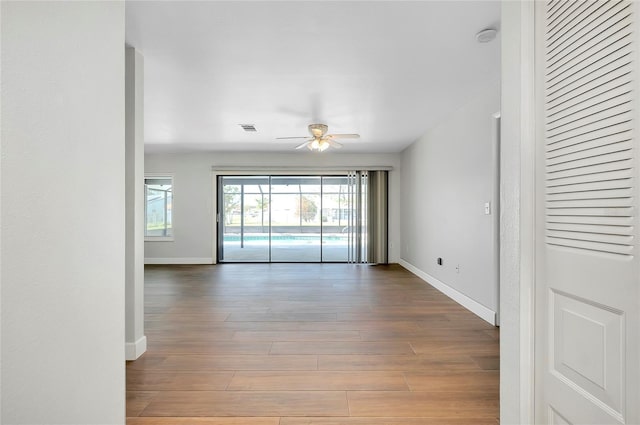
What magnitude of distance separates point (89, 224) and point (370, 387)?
1.82 m

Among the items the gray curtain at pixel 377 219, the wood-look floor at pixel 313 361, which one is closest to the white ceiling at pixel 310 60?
the wood-look floor at pixel 313 361

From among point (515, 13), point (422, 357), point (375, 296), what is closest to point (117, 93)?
point (515, 13)

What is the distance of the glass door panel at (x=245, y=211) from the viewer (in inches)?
295

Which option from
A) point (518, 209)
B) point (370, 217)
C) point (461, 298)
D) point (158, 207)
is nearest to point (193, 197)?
point (158, 207)

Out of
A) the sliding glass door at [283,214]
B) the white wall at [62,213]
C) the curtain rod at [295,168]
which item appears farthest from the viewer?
the sliding glass door at [283,214]

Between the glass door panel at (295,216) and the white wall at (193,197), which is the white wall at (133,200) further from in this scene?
the glass door panel at (295,216)

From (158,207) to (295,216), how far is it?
9.86 ft

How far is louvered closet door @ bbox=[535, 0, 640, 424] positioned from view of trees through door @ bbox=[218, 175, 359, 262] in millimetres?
6177

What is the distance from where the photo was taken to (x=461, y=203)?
4062 mm

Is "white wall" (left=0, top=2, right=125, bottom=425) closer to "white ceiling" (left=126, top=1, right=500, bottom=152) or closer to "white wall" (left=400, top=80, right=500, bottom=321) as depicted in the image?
"white ceiling" (left=126, top=1, right=500, bottom=152)

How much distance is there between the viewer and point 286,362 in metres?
2.44

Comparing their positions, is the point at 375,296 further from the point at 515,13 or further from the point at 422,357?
the point at 515,13

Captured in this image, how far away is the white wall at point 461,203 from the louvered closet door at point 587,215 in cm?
235

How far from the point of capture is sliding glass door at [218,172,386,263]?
7.36 meters
